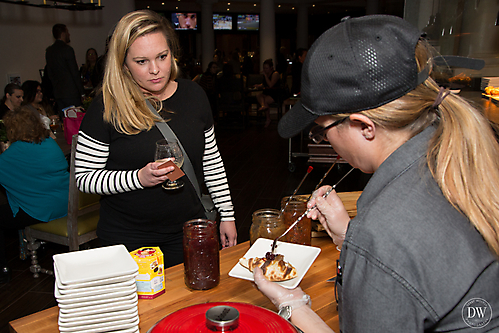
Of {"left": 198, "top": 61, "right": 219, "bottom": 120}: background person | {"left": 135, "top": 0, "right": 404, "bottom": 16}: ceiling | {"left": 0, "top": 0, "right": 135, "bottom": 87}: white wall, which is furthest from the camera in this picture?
{"left": 135, "top": 0, "right": 404, "bottom": 16}: ceiling

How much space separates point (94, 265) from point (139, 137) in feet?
2.36

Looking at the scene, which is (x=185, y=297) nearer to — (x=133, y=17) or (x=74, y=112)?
(x=133, y=17)

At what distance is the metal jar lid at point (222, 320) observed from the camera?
842mm

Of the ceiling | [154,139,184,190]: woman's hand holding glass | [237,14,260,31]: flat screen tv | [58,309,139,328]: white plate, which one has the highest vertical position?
the ceiling

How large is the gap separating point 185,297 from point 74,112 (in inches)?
119

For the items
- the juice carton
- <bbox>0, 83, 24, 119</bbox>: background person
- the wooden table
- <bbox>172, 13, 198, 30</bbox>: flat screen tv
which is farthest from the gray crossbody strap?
<bbox>172, 13, 198, 30</bbox>: flat screen tv

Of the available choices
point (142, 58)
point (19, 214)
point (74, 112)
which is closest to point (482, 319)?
point (142, 58)

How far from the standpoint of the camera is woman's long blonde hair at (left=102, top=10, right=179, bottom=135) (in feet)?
5.16

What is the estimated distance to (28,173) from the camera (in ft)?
9.48

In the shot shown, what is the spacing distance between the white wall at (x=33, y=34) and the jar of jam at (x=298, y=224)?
4.94 m

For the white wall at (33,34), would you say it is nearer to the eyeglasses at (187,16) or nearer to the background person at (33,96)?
the background person at (33,96)

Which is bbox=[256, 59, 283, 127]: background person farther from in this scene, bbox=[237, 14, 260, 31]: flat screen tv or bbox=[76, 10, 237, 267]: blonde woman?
bbox=[237, 14, 260, 31]: flat screen tv

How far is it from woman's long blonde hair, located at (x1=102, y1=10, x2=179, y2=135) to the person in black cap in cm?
89

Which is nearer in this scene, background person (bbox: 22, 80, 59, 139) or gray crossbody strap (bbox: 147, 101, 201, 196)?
gray crossbody strap (bbox: 147, 101, 201, 196)
